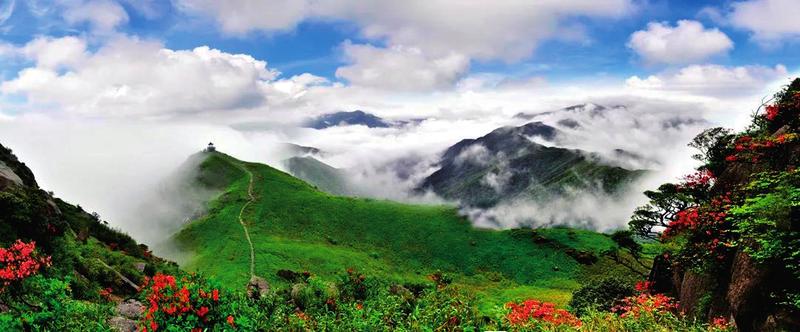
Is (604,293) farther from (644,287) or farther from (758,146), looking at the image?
(758,146)

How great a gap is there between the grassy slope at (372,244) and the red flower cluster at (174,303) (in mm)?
55353

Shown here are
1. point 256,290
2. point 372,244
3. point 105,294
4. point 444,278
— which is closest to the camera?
point 444,278

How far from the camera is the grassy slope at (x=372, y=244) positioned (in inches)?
3152

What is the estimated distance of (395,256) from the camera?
3944 inches

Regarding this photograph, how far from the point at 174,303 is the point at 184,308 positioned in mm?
261

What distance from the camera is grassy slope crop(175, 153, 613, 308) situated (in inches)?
3152

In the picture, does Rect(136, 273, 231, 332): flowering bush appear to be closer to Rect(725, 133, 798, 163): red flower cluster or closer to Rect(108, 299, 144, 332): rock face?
Rect(108, 299, 144, 332): rock face

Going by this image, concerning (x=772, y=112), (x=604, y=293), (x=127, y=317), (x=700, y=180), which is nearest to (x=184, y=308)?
(x=127, y=317)

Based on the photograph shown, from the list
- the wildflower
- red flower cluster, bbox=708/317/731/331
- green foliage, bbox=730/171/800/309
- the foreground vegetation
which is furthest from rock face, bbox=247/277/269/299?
green foliage, bbox=730/171/800/309

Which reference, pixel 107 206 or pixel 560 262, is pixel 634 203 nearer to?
pixel 560 262

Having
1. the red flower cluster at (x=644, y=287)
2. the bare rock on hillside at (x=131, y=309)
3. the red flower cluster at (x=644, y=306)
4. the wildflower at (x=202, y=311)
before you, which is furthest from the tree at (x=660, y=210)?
the bare rock on hillside at (x=131, y=309)

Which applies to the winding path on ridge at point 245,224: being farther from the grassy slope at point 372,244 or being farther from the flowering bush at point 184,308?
the flowering bush at point 184,308

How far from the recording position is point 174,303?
10.5 m

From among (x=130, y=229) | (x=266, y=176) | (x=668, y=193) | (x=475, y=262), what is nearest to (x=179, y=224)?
(x=130, y=229)
